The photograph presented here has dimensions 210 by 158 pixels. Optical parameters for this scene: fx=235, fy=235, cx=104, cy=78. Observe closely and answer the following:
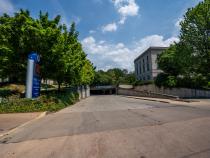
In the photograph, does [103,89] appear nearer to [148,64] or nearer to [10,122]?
[148,64]

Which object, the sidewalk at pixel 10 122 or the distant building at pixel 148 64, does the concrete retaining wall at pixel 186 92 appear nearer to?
the distant building at pixel 148 64

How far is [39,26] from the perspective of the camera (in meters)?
22.8

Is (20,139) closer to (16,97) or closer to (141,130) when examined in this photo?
(141,130)

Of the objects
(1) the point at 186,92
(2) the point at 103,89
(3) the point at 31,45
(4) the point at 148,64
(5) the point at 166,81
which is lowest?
→ (1) the point at 186,92

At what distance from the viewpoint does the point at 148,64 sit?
7006 centimetres

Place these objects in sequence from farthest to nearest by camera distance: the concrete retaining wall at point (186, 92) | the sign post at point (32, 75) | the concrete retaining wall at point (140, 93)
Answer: the concrete retaining wall at point (140, 93) → the concrete retaining wall at point (186, 92) → the sign post at point (32, 75)

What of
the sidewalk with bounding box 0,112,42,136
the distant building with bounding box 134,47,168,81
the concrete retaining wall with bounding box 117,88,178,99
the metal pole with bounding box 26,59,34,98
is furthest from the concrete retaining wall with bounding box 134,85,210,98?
the sidewalk with bounding box 0,112,42,136

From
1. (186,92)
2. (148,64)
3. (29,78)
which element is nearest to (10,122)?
(29,78)

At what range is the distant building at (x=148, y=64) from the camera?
2608 inches

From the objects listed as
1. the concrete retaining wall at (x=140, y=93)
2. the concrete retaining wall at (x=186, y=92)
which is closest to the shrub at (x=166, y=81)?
the concrete retaining wall at (x=186, y=92)

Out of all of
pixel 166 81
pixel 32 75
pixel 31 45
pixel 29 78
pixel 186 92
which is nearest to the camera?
pixel 29 78

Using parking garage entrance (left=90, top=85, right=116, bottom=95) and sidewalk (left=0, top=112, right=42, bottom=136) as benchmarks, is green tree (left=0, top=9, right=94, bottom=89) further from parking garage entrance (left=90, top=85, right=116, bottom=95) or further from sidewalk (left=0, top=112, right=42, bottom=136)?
parking garage entrance (left=90, top=85, right=116, bottom=95)

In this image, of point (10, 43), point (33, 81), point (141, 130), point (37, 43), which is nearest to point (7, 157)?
point (141, 130)

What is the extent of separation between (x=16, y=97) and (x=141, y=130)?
15.7 m
